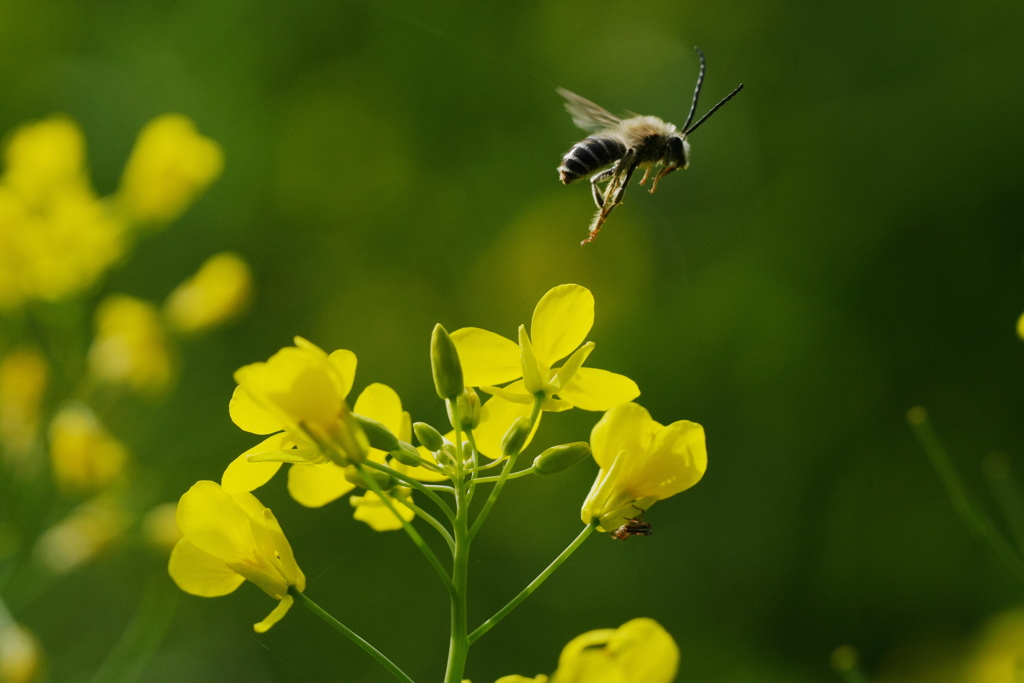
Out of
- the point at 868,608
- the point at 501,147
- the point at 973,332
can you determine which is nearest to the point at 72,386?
the point at 501,147

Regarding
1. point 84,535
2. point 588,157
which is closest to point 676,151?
point 588,157

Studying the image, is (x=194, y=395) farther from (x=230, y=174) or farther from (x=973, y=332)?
(x=973, y=332)

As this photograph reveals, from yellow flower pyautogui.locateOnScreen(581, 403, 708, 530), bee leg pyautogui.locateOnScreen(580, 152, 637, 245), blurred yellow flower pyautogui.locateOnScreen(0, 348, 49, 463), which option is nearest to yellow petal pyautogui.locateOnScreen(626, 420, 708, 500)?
yellow flower pyautogui.locateOnScreen(581, 403, 708, 530)

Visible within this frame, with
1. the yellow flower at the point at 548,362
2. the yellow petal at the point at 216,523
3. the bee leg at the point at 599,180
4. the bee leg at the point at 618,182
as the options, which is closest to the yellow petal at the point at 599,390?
the yellow flower at the point at 548,362

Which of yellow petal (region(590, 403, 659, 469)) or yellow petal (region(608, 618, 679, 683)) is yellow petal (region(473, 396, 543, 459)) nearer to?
yellow petal (region(590, 403, 659, 469))

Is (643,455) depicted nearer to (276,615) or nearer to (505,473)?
(505,473)

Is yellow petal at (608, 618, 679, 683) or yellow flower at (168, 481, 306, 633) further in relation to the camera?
yellow flower at (168, 481, 306, 633)

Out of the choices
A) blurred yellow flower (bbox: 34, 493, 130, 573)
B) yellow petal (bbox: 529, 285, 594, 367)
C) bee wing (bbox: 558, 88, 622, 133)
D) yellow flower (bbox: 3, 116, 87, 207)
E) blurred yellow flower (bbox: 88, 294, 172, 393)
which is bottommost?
blurred yellow flower (bbox: 34, 493, 130, 573)
